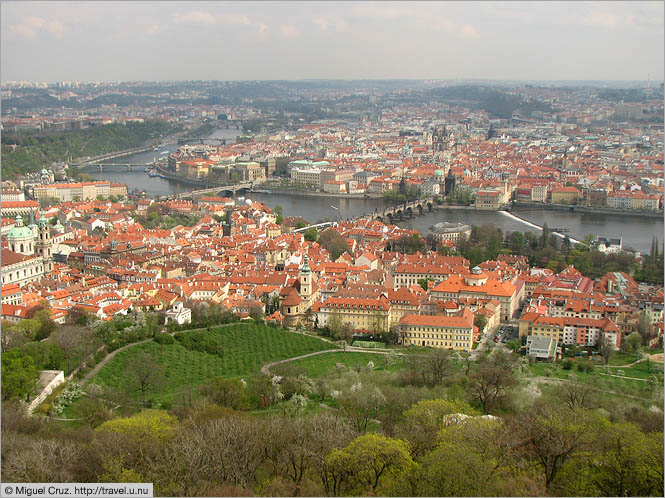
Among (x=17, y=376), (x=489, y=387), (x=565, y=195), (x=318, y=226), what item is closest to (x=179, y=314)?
(x=17, y=376)

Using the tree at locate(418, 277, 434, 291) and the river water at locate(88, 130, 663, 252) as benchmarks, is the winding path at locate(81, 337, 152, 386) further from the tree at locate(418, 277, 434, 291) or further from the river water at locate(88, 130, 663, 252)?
the river water at locate(88, 130, 663, 252)

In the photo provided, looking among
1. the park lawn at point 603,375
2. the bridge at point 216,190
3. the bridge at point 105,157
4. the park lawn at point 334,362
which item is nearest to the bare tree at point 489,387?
the park lawn at point 603,375

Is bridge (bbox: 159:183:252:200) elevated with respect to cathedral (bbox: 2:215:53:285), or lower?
lower

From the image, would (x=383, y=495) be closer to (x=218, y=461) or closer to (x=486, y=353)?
(x=218, y=461)

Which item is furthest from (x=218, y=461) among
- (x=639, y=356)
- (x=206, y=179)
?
(x=206, y=179)

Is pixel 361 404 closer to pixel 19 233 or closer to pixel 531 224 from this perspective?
pixel 19 233

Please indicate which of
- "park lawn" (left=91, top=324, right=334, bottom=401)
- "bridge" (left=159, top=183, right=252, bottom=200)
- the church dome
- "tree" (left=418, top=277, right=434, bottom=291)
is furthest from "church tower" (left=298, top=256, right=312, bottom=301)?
"bridge" (left=159, top=183, right=252, bottom=200)

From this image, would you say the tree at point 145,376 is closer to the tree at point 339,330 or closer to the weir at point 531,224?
the tree at point 339,330
